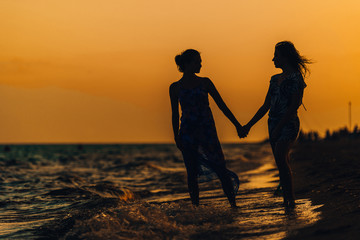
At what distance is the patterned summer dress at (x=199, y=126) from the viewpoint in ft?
19.0

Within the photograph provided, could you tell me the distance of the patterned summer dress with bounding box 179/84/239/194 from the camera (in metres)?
5.78

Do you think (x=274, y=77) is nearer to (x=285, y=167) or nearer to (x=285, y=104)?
(x=285, y=104)

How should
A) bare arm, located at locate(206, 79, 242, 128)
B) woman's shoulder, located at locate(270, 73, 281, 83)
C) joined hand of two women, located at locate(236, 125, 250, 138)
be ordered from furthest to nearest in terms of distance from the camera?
1. joined hand of two women, located at locate(236, 125, 250, 138)
2. bare arm, located at locate(206, 79, 242, 128)
3. woman's shoulder, located at locate(270, 73, 281, 83)

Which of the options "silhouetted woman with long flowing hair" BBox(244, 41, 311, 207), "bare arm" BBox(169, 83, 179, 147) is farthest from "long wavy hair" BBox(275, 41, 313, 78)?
"bare arm" BBox(169, 83, 179, 147)

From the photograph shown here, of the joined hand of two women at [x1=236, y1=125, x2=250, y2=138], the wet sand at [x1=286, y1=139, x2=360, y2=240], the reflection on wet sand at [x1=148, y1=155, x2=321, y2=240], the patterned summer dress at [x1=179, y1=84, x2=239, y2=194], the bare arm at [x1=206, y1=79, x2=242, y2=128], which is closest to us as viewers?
the wet sand at [x1=286, y1=139, x2=360, y2=240]

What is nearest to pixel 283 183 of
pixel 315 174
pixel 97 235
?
pixel 97 235

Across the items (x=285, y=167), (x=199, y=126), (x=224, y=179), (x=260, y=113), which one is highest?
(x=260, y=113)

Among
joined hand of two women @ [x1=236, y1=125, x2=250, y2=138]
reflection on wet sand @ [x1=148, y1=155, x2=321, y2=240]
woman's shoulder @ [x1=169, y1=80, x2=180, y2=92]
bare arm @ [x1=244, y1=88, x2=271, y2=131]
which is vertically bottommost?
reflection on wet sand @ [x1=148, y1=155, x2=321, y2=240]

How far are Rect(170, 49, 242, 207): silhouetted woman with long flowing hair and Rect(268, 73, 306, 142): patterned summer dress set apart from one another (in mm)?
725

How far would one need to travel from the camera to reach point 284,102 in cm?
559

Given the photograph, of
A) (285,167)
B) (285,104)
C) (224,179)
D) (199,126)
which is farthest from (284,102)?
(224,179)

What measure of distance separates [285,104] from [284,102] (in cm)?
3

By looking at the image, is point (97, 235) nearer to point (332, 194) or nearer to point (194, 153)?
point (194, 153)

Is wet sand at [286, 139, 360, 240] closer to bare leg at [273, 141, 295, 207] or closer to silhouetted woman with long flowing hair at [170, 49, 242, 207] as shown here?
bare leg at [273, 141, 295, 207]
